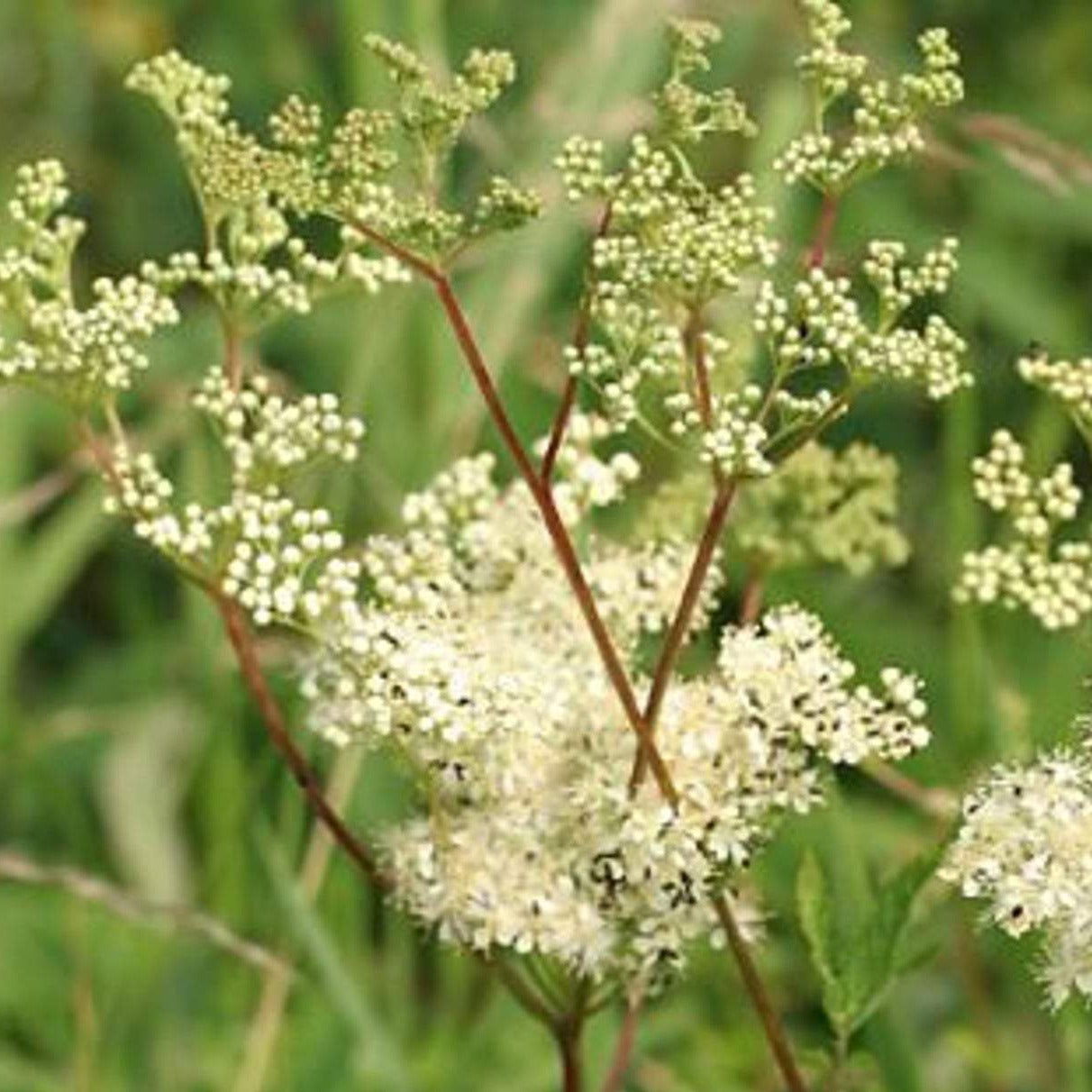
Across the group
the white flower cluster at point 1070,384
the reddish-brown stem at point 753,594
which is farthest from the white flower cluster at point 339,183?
the reddish-brown stem at point 753,594

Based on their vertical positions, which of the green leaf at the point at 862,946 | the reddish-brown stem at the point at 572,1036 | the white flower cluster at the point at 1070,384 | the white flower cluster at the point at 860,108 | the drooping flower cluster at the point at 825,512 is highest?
the white flower cluster at the point at 860,108

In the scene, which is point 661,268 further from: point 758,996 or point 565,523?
point 758,996

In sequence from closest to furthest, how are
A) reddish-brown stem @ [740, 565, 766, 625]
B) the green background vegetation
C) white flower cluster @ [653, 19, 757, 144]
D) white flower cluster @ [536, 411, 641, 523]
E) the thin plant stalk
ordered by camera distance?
white flower cluster @ [653, 19, 757, 144]
white flower cluster @ [536, 411, 641, 523]
reddish-brown stem @ [740, 565, 766, 625]
the thin plant stalk
the green background vegetation

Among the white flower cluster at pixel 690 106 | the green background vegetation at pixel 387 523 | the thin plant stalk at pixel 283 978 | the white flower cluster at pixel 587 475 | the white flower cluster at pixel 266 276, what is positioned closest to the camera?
the white flower cluster at pixel 690 106

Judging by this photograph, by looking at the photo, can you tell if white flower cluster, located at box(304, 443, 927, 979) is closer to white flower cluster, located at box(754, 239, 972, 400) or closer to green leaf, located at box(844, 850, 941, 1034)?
green leaf, located at box(844, 850, 941, 1034)

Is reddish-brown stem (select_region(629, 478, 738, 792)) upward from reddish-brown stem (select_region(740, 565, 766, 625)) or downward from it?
downward

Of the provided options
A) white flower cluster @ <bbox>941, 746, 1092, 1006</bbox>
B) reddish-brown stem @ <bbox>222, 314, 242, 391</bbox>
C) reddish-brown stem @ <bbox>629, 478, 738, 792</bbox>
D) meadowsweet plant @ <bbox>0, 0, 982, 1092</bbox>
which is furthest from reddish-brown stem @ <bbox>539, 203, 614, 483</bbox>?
white flower cluster @ <bbox>941, 746, 1092, 1006</bbox>

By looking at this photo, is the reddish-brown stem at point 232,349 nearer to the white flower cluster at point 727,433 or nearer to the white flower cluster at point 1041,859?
the white flower cluster at point 727,433
